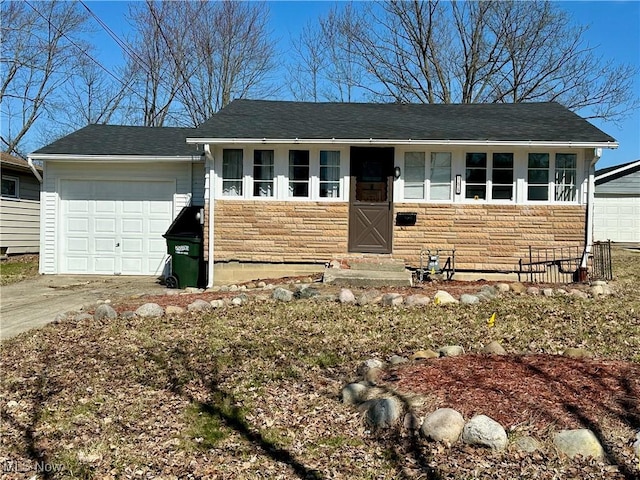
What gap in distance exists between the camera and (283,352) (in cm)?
542

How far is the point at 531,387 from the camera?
384 cm

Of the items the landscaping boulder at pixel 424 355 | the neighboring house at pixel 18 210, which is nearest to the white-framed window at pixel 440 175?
the landscaping boulder at pixel 424 355

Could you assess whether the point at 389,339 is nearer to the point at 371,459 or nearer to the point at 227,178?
→ the point at 371,459

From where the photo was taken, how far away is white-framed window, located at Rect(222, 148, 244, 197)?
36.3 ft

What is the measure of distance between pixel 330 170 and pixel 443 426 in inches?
319

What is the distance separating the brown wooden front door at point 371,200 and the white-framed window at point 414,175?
12.4 inches

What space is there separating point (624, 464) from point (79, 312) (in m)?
6.84

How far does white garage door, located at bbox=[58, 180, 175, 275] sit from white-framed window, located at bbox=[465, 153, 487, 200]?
678 cm

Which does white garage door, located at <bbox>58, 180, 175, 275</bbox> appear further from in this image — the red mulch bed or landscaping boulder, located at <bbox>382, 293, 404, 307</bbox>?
the red mulch bed

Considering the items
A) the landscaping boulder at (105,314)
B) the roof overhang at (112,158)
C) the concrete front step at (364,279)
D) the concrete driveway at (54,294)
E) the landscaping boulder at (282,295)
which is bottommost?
the concrete driveway at (54,294)

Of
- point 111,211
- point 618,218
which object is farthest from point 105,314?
point 618,218

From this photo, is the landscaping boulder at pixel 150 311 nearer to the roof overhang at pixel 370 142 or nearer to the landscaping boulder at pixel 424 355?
the landscaping boulder at pixel 424 355

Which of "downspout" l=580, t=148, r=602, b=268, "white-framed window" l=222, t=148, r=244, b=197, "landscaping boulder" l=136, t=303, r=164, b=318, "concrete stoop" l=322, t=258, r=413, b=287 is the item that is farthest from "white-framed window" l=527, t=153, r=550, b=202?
"landscaping boulder" l=136, t=303, r=164, b=318

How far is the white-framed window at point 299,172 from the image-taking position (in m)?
11.0
